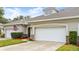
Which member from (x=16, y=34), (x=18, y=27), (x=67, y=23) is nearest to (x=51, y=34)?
(x=67, y=23)

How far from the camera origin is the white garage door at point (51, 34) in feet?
57.5

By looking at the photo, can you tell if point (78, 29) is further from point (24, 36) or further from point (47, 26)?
point (24, 36)

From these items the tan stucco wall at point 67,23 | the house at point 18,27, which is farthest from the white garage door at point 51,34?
the house at point 18,27

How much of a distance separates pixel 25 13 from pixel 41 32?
2768cm

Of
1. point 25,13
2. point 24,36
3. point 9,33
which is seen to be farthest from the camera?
point 25,13

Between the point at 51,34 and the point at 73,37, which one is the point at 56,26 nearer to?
the point at 51,34

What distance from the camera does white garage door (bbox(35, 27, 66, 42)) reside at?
57.5 ft

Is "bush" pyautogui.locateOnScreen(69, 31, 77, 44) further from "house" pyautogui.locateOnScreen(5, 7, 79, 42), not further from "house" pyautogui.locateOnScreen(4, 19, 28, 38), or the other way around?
"house" pyautogui.locateOnScreen(4, 19, 28, 38)

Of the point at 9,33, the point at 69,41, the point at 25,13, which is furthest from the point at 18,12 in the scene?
the point at 69,41

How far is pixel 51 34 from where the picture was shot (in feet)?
60.6

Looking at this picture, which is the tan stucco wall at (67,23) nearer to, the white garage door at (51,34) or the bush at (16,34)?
the white garage door at (51,34)

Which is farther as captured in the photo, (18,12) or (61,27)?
(18,12)
